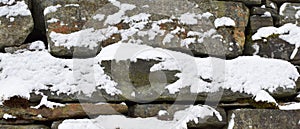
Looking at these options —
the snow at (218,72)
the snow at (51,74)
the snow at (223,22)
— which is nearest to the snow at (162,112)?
the snow at (218,72)

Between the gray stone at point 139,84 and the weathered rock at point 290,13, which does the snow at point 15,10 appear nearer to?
the gray stone at point 139,84

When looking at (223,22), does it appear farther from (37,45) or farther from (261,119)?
(37,45)

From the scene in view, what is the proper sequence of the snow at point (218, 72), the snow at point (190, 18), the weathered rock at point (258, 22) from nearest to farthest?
the snow at point (218, 72)
the snow at point (190, 18)
the weathered rock at point (258, 22)

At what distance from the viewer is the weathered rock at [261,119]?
7.30ft

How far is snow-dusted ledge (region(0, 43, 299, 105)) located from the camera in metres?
2.16

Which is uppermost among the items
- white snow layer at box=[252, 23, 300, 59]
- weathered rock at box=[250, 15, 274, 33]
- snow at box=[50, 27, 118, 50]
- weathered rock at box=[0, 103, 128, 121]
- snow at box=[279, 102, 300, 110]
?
snow at box=[50, 27, 118, 50]

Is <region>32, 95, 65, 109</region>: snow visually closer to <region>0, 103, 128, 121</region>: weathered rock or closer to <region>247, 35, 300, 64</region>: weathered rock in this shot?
<region>0, 103, 128, 121</region>: weathered rock

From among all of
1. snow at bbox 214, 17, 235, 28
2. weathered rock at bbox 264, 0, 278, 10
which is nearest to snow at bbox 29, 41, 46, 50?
snow at bbox 214, 17, 235, 28

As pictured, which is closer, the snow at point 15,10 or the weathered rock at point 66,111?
the weathered rock at point 66,111

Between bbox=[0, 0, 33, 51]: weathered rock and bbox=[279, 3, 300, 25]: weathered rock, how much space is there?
5.01 ft

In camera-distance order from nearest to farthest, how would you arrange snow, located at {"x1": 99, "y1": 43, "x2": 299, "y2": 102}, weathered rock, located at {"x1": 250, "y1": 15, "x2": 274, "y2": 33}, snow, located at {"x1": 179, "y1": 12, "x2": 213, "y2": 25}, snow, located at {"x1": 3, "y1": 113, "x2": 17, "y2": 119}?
snow, located at {"x1": 3, "y1": 113, "x2": 17, "y2": 119}
snow, located at {"x1": 99, "y1": 43, "x2": 299, "y2": 102}
snow, located at {"x1": 179, "y1": 12, "x2": 213, "y2": 25}
weathered rock, located at {"x1": 250, "y1": 15, "x2": 274, "y2": 33}

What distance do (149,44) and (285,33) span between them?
33.6 inches

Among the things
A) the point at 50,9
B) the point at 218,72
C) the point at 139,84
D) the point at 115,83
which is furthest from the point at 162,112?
the point at 50,9

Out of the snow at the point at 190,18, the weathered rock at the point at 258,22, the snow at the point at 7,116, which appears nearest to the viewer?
the snow at the point at 7,116
